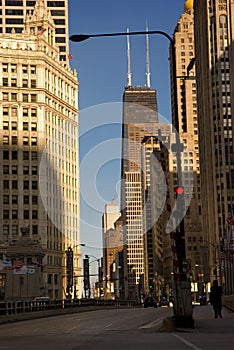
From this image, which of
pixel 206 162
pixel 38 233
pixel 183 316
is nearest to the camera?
pixel 183 316

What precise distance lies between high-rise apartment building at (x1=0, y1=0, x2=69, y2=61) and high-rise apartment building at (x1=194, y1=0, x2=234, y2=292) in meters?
36.0

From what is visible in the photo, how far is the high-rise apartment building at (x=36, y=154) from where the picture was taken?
15475cm

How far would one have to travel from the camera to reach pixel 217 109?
17938 centimetres

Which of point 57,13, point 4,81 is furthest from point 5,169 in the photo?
point 57,13

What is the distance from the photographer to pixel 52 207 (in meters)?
158

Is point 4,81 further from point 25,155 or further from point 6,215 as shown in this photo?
point 6,215

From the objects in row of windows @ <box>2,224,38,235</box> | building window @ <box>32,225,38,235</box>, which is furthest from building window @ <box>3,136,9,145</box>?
building window @ <box>32,225,38,235</box>

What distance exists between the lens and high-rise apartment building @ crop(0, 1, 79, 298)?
15475cm

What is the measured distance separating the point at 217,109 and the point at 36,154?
48.0 metres

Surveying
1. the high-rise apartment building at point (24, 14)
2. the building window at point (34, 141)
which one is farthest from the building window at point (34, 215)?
the high-rise apartment building at point (24, 14)

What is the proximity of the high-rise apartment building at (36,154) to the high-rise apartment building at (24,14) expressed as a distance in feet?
77.3

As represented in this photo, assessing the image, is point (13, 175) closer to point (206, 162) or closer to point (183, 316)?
point (206, 162)

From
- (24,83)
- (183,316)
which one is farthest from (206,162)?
(183,316)

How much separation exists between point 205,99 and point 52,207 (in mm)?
50484
